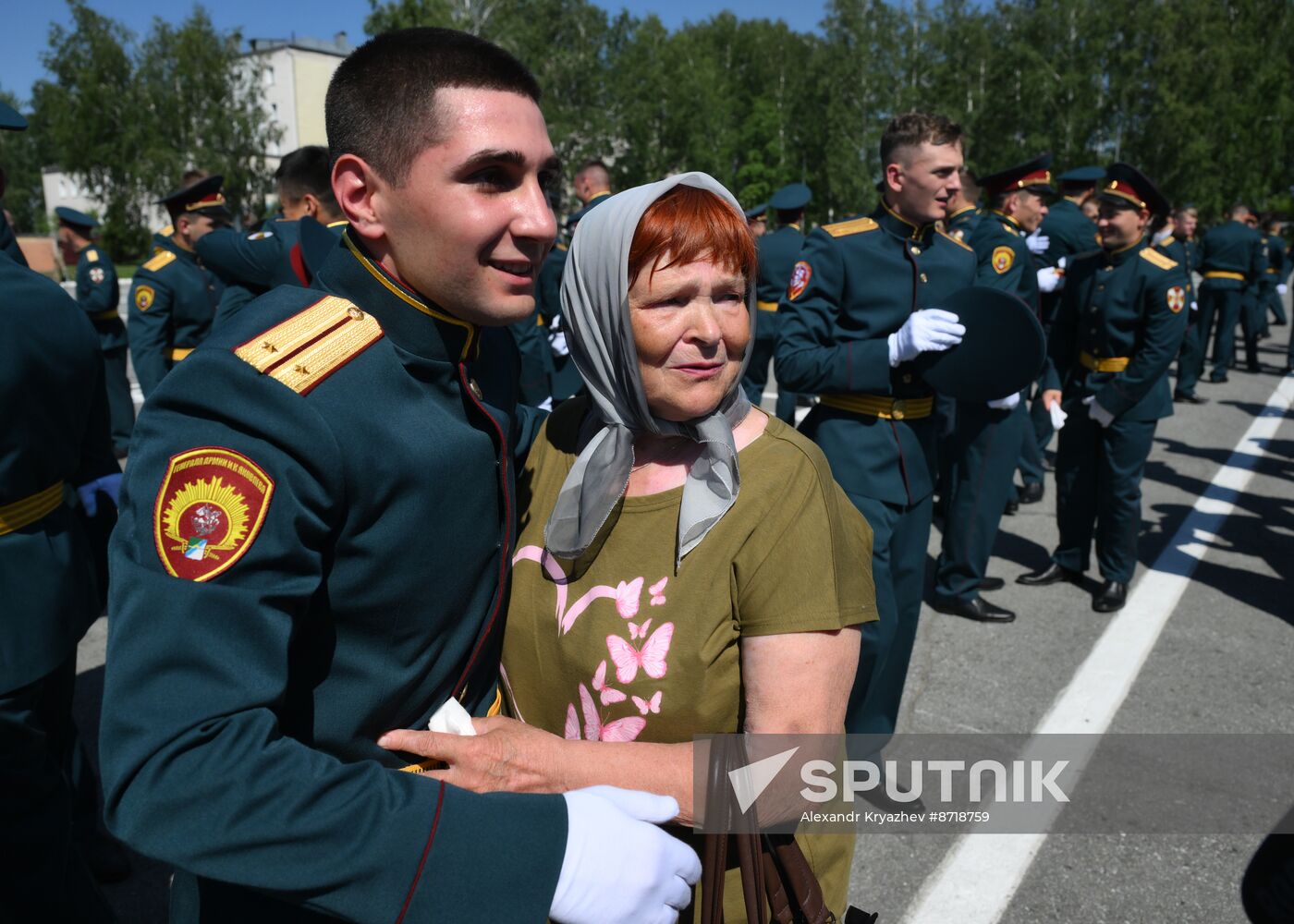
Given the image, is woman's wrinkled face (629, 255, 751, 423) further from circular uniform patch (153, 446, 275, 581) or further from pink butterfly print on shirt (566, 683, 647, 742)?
circular uniform patch (153, 446, 275, 581)

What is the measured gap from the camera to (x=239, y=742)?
1.00 meters

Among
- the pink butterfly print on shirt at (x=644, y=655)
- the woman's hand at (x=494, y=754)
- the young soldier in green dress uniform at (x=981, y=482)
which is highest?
the pink butterfly print on shirt at (x=644, y=655)

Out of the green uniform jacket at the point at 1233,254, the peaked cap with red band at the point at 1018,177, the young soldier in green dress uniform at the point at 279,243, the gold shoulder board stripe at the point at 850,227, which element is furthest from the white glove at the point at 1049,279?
the green uniform jacket at the point at 1233,254

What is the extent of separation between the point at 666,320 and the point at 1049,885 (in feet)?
7.28

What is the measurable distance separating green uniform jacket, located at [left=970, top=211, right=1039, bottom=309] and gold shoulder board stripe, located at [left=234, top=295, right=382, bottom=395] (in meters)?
4.50

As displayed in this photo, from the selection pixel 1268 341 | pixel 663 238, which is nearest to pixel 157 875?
pixel 663 238

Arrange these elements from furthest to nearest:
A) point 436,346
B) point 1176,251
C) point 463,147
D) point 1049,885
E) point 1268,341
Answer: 1. point 1268,341
2. point 1176,251
3. point 1049,885
4. point 436,346
5. point 463,147

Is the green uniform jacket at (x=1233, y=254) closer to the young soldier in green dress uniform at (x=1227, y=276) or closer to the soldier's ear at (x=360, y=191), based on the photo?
the young soldier in green dress uniform at (x=1227, y=276)

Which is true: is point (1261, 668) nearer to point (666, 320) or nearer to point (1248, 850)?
point (1248, 850)

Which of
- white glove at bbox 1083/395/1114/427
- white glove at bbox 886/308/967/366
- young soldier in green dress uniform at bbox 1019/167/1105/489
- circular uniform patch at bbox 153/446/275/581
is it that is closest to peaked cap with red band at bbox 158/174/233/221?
white glove at bbox 886/308/967/366

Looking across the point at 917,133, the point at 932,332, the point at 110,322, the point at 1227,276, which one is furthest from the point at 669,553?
the point at 1227,276

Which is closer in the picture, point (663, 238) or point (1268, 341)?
point (663, 238)

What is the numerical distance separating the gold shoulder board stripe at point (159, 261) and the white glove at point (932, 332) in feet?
18.1

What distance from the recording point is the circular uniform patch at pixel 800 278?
3594 millimetres
